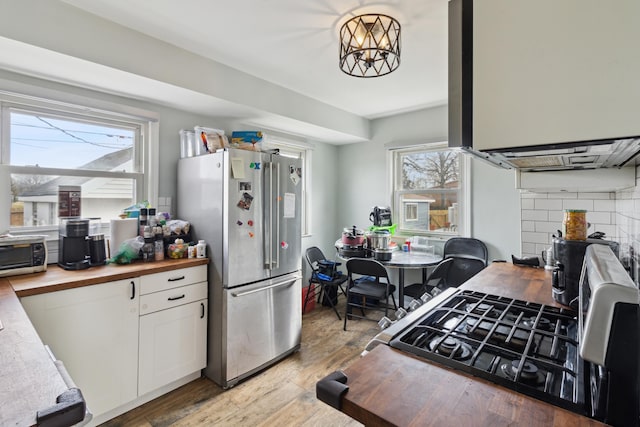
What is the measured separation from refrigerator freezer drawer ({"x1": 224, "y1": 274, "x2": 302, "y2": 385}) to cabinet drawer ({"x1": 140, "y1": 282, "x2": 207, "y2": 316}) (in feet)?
0.73

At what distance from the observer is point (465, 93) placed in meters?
0.82

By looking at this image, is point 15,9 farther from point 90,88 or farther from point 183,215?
point 183,215

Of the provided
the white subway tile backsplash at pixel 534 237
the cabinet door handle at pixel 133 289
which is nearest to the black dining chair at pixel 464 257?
the white subway tile backsplash at pixel 534 237

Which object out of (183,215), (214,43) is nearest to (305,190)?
(183,215)

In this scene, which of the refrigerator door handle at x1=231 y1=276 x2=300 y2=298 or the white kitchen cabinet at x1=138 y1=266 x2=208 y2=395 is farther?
the refrigerator door handle at x1=231 y1=276 x2=300 y2=298

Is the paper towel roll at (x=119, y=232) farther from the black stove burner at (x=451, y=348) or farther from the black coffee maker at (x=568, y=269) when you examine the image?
the black coffee maker at (x=568, y=269)

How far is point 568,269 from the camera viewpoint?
1.28m

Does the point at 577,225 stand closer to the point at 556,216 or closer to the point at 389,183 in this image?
the point at 556,216

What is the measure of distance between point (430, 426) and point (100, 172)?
2.65 meters

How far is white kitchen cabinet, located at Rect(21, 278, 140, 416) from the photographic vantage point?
62.9 inches

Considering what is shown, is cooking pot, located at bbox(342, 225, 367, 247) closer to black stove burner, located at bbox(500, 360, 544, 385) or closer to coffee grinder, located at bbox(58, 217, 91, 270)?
coffee grinder, located at bbox(58, 217, 91, 270)

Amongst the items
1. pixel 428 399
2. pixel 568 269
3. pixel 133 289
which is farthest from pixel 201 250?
pixel 568 269

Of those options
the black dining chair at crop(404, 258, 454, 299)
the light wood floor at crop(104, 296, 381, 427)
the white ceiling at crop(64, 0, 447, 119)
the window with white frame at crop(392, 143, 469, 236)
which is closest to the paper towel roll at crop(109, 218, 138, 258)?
the light wood floor at crop(104, 296, 381, 427)

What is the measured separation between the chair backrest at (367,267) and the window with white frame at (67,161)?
198 centimetres
